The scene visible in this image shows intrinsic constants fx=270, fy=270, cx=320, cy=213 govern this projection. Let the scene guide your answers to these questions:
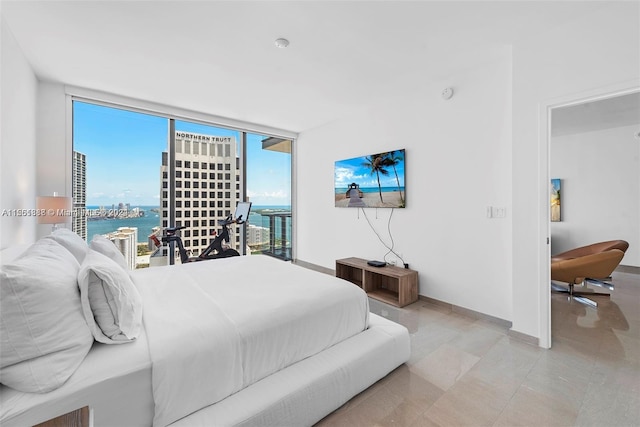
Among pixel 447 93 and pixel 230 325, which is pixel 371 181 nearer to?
pixel 447 93

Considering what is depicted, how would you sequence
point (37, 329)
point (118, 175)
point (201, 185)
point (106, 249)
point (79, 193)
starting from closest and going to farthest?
point (37, 329) → point (106, 249) → point (79, 193) → point (118, 175) → point (201, 185)

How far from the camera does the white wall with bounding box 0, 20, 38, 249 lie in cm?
213

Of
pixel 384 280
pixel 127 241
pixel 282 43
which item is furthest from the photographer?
pixel 127 241

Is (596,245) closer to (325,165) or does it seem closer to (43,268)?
(325,165)

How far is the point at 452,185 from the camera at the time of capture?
3.12 metres

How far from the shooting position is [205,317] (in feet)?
4.85

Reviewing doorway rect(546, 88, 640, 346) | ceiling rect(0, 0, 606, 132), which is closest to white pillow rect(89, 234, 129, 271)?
ceiling rect(0, 0, 606, 132)

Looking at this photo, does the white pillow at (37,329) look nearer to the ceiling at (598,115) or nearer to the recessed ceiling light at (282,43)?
the recessed ceiling light at (282,43)

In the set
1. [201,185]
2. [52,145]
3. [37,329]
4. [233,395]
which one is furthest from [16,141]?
[233,395]

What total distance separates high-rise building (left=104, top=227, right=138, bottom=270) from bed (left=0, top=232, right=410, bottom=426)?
240cm

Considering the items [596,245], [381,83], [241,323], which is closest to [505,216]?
[381,83]

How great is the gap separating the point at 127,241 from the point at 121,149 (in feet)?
4.46

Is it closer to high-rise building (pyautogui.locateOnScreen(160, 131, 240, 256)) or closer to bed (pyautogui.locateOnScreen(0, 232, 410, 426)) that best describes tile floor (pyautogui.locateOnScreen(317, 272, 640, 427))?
bed (pyautogui.locateOnScreen(0, 232, 410, 426))

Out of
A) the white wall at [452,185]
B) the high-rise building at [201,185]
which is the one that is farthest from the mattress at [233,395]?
the high-rise building at [201,185]
